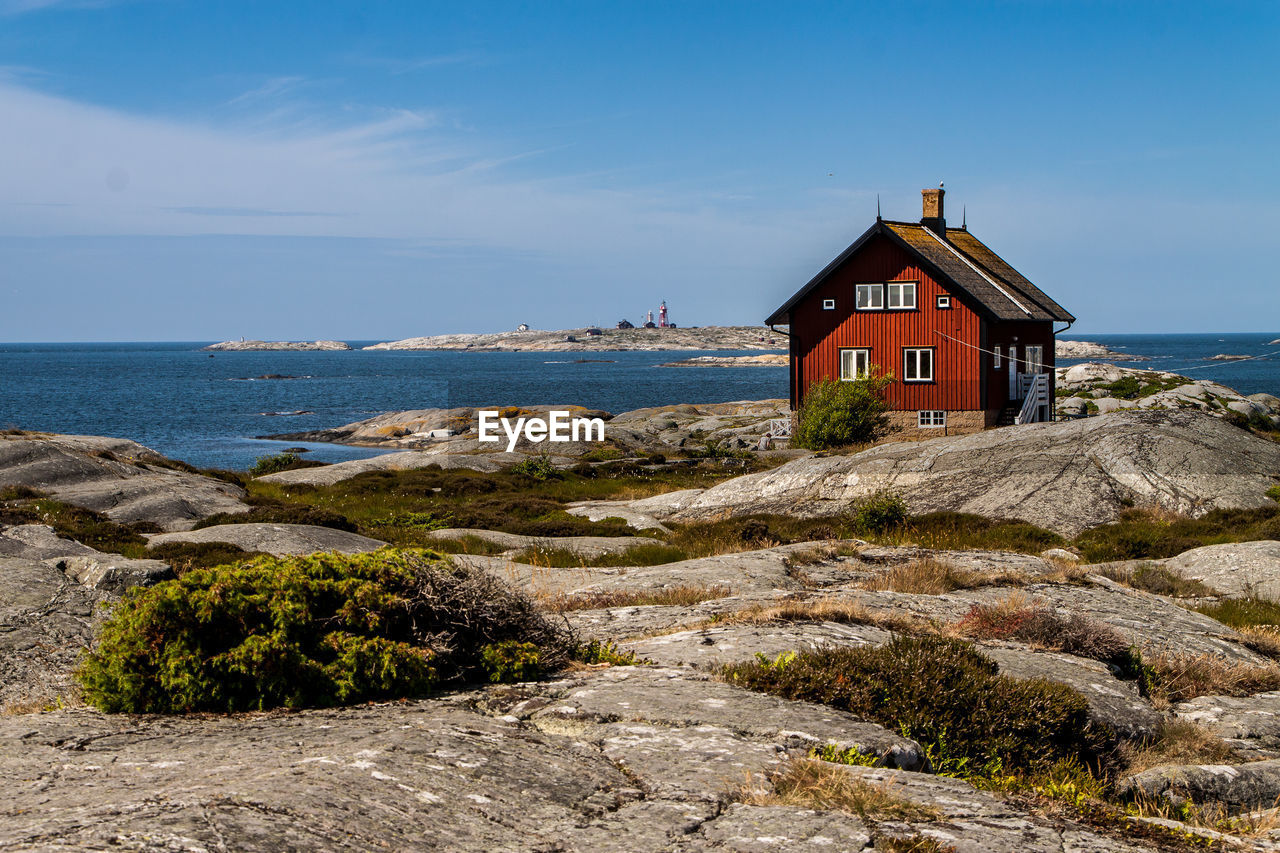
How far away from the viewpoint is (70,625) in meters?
13.6

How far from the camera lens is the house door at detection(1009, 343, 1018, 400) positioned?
47.0 metres

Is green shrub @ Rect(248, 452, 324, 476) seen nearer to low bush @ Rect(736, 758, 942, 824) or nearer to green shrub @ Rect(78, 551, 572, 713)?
green shrub @ Rect(78, 551, 572, 713)

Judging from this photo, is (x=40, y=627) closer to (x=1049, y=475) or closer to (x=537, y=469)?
(x=1049, y=475)

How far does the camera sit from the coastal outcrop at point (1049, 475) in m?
26.7

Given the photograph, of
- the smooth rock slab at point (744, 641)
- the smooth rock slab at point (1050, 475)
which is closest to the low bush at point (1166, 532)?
the smooth rock slab at point (1050, 475)

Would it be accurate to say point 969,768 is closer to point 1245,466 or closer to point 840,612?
point 840,612

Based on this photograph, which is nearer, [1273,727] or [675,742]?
[675,742]

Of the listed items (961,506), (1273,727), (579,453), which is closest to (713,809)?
(1273,727)

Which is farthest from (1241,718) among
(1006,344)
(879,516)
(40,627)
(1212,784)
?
(1006,344)

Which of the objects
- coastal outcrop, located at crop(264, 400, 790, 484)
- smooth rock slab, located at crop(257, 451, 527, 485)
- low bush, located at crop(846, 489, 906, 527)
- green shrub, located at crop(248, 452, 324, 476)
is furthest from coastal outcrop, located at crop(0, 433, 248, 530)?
low bush, located at crop(846, 489, 906, 527)

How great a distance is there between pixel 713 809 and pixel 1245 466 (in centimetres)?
2845

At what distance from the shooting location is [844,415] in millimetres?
43375

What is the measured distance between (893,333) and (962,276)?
4.05 meters

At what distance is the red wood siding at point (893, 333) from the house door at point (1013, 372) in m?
3.20
